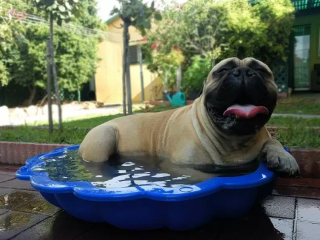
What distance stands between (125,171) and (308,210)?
1355mm

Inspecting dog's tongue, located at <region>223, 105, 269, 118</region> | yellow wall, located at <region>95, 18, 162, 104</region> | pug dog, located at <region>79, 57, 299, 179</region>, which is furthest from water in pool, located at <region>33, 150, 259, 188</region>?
yellow wall, located at <region>95, 18, 162, 104</region>

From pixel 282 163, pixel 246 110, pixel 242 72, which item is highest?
pixel 242 72

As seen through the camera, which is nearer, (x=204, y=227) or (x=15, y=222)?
(x=204, y=227)

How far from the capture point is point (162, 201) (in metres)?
1.76

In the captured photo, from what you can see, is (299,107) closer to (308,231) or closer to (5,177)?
(308,231)

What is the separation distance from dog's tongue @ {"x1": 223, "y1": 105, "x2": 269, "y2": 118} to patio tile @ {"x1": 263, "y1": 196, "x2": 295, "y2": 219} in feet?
2.34

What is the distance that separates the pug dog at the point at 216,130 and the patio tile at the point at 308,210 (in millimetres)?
350

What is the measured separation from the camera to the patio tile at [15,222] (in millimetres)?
2121

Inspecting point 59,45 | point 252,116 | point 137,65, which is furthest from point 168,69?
point 252,116

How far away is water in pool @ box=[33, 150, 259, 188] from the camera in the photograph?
213 centimetres

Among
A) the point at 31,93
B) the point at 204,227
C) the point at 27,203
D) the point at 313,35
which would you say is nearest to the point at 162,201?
the point at 204,227

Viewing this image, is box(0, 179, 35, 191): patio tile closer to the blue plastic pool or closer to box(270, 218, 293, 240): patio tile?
the blue plastic pool

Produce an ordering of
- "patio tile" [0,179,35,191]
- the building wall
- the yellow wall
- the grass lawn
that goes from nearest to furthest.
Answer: "patio tile" [0,179,35,191], the grass lawn, the building wall, the yellow wall

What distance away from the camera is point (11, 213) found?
8.18 ft
